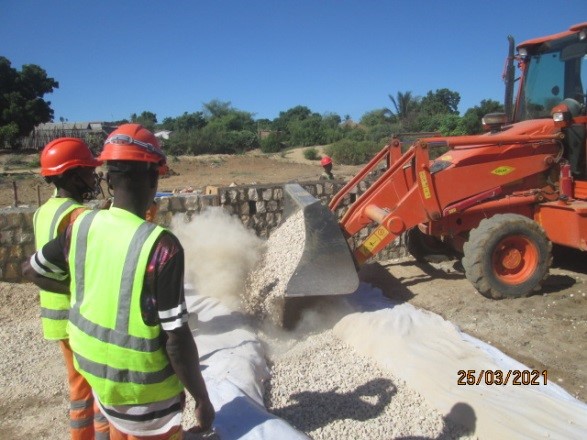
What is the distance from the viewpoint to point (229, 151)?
40469mm

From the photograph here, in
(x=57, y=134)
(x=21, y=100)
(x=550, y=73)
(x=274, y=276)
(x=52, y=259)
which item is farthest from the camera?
(x=57, y=134)

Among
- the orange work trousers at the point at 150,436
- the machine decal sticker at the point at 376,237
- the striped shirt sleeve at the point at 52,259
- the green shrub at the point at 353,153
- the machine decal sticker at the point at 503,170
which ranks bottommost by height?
the orange work trousers at the point at 150,436

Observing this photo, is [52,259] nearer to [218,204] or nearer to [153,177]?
[153,177]

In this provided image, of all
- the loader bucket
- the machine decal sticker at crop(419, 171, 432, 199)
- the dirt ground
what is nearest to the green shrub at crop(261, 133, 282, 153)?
the dirt ground

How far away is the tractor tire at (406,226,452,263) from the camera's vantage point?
7.26m

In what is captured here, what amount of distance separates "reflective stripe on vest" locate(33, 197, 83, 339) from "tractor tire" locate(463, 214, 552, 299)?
4.20m

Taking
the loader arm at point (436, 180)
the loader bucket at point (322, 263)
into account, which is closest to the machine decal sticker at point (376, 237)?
the loader arm at point (436, 180)

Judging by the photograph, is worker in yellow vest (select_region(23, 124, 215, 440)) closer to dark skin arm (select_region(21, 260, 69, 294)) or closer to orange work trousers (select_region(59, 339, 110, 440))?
dark skin arm (select_region(21, 260, 69, 294))

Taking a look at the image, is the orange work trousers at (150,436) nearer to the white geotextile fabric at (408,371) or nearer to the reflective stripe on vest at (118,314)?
the reflective stripe on vest at (118,314)

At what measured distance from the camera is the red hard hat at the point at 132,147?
1727mm

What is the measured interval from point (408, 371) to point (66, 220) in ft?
8.74

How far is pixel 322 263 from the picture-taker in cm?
468

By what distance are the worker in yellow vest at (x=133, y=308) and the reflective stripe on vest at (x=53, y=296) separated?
0.94 metres
